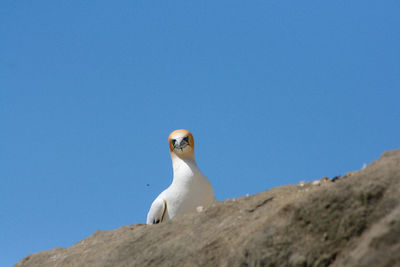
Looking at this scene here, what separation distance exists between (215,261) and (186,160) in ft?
12.0

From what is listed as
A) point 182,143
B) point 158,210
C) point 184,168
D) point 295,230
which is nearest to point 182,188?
point 184,168

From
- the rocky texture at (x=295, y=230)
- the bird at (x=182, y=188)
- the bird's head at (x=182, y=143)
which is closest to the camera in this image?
the rocky texture at (x=295, y=230)

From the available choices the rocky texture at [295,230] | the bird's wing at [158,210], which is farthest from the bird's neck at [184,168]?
the rocky texture at [295,230]

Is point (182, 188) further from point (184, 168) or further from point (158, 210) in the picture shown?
point (158, 210)

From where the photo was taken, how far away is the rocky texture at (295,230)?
525 cm

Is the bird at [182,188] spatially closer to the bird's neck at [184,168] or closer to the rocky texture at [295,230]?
the bird's neck at [184,168]

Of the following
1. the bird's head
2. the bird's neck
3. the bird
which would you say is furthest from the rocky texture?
the bird's head

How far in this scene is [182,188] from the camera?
9336mm

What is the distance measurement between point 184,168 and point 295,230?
4.12 meters

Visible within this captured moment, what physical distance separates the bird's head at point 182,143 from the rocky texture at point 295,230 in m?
2.55

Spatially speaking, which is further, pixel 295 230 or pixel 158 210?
pixel 158 210

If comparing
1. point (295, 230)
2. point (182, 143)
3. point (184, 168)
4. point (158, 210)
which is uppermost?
point (182, 143)

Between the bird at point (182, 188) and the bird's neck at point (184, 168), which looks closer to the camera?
the bird at point (182, 188)

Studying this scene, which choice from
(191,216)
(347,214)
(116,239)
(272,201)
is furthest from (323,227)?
(116,239)
